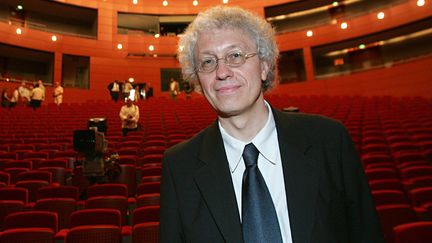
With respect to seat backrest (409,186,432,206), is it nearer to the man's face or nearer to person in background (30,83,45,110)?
the man's face

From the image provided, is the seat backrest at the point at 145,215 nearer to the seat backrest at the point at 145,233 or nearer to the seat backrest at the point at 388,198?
the seat backrest at the point at 145,233

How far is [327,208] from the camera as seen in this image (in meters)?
1.02

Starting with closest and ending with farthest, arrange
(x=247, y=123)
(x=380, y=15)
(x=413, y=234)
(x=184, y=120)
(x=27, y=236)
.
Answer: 1. (x=247, y=123)
2. (x=413, y=234)
3. (x=27, y=236)
4. (x=184, y=120)
5. (x=380, y=15)

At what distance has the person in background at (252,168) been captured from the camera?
1018 mm

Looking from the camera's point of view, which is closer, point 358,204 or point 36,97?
point 358,204

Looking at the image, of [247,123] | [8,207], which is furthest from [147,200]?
[247,123]

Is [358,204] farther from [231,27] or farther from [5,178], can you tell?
[5,178]

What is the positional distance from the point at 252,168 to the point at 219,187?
0.13 meters

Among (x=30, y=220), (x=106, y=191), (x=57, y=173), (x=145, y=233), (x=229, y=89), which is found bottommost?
(x=145, y=233)

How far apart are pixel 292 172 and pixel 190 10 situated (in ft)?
65.6

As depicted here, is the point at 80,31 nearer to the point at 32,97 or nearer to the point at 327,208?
the point at 32,97

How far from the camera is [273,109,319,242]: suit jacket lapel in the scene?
99 cm

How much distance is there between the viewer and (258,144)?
1130 millimetres

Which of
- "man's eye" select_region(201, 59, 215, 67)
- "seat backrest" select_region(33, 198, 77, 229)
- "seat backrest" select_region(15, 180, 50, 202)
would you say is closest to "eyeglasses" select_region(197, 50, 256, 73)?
"man's eye" select_region(201, 59, 215, 67)
